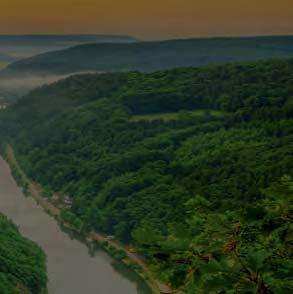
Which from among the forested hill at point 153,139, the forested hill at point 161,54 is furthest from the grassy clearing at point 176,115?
the forested hill at point 161,54

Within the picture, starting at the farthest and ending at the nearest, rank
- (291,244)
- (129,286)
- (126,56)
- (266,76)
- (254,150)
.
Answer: (126,56) → (266,76) → (254,150) → (129,286) → (291,244)

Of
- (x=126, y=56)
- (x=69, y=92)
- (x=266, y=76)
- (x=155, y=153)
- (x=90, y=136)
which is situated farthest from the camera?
(x=126, y=56)

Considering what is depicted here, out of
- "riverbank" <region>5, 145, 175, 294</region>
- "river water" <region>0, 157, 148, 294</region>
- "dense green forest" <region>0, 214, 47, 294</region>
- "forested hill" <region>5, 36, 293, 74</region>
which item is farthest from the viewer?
"forested hill" <region>5, 36, 293, 74</region>

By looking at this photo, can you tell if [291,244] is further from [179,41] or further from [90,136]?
[179,41]

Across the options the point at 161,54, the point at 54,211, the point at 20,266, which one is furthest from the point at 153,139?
the point at 161,54

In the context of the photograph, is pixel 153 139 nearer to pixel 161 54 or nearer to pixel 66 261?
pixel 66 261

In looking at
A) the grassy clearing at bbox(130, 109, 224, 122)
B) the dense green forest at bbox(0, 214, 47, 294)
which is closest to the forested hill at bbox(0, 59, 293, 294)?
the grassy clearing at bbox(130, 109, 224, 122)

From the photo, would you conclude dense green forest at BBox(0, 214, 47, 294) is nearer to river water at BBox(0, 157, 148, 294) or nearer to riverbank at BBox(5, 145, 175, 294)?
river water at BBox(0, 157, 148, 294)

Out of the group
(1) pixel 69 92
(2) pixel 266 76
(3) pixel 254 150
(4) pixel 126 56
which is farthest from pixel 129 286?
(4) pixel 126 56
